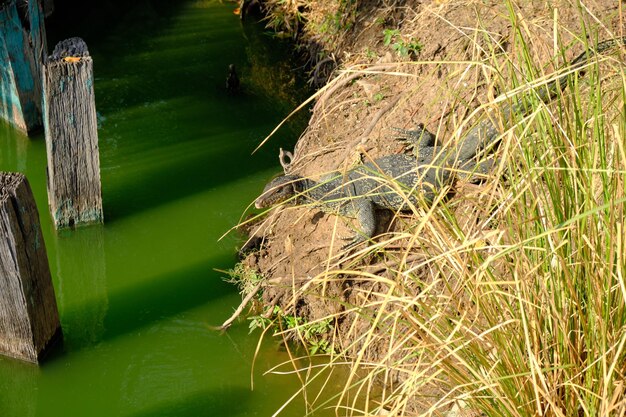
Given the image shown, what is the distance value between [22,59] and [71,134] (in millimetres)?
1553

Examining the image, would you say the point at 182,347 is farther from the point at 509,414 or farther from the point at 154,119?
the point at 154,119

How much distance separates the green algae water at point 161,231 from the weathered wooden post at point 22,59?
262 mm

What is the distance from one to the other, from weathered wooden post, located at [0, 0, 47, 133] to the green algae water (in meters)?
0.26

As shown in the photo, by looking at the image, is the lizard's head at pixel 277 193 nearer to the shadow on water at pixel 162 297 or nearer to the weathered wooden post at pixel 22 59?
the shadow on water at pixel 162 297

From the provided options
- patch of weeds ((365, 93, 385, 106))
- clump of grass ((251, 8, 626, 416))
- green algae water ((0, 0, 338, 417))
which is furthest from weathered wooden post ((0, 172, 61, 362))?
patch of weeds ((365, 93, 385, 106))

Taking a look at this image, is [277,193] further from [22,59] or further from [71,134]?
[22,59]

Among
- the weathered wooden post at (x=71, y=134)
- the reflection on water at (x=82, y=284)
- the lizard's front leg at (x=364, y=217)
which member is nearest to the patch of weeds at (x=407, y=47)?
the lizard's front leg at (x=364, y=217)

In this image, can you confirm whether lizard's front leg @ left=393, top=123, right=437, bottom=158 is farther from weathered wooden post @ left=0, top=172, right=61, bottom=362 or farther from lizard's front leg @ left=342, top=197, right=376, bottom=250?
weathered wooden post @ left=0, top=172, right=61, bottom=362

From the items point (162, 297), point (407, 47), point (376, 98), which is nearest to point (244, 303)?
point (162, 297)

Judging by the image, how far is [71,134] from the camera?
5.52 meters

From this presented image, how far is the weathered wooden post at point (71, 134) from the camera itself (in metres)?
5.38

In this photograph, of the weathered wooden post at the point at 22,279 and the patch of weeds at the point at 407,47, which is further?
the patch of weeds at the point at 407,47

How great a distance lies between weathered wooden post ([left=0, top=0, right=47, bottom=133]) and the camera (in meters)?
6.49

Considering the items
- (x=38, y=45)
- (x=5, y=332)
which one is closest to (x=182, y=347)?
(x=5, y=332)
